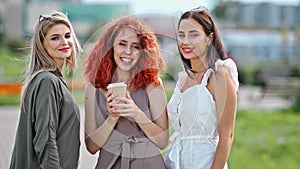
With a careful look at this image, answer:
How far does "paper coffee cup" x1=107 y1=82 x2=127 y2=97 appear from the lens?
298 cm

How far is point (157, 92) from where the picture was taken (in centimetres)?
307

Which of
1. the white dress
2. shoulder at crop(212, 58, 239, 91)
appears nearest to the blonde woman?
the white dress

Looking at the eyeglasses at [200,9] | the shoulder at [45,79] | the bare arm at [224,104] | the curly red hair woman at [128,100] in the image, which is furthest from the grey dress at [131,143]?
the eyeglasses at [200,9]

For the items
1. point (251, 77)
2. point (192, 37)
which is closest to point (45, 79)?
point (192, 37)

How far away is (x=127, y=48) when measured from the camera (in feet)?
9.77

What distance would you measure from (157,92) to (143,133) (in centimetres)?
21

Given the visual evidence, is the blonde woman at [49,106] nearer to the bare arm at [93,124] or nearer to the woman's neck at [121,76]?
the bare arm at [93,124]

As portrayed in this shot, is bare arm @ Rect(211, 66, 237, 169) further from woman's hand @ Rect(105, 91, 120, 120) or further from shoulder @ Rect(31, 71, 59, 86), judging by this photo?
shoulder @ Rect(31, 71, 59, 86)

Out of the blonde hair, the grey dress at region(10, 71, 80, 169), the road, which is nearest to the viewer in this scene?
the grey dress at region(10, 71, 80, 169)

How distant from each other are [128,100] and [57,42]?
0.48 m

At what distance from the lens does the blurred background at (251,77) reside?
3.17 m

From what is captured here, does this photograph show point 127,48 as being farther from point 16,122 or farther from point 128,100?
point 16,122

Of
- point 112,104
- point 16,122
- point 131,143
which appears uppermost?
point 112,104

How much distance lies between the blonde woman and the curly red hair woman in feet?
0.38
